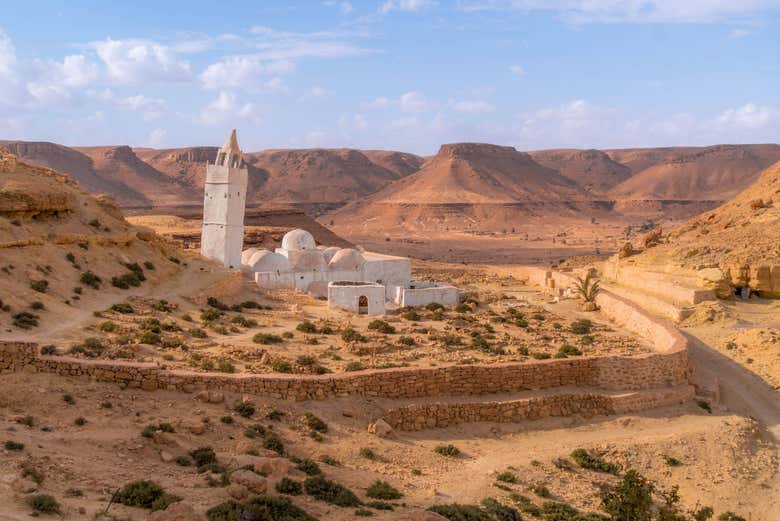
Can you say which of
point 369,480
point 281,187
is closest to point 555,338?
point 369,480

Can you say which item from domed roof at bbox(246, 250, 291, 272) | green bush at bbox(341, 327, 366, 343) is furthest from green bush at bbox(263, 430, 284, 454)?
domed roof at bbox(246, 250, 291, 272)

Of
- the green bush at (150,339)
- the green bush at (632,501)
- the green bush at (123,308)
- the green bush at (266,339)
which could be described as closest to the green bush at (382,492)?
the green bush at (632,501)

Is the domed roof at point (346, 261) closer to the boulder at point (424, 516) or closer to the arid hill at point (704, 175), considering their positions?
the boulder at point (424, 516)

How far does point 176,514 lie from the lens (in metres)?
Result: 6.51

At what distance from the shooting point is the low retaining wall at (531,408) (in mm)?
12164

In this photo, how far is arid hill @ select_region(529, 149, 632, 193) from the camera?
117188 millimetres

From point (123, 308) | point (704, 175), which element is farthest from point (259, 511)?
point (704, 175)

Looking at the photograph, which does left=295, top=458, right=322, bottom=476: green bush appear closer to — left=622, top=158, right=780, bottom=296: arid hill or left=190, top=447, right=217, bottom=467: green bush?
left=190, top=447, right=217, bottom=467: green bush

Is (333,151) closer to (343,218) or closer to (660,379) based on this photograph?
(343,218)

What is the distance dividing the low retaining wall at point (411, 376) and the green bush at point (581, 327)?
8.37ft

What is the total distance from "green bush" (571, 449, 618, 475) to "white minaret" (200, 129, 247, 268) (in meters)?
16.0

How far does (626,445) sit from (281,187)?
9305 centimetres

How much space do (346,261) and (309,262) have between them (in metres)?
1.30

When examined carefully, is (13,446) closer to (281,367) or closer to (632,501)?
(281,367)
